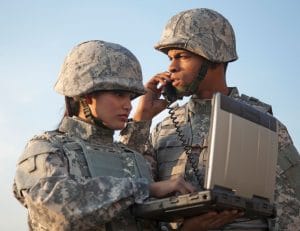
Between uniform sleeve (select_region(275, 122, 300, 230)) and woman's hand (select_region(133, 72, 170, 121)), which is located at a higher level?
woman's hand (select_region(133, 72, 170, 121))

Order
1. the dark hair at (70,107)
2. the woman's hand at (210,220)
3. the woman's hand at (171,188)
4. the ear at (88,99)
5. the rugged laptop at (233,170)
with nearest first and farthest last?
the rugged laptop at (233,170) < the woman's hand at (210,220) < the woman's hand at (171,188) < the ear at (88,99) < the dark hair at (70,107)

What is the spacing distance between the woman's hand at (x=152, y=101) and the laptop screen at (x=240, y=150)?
2088 millimetres

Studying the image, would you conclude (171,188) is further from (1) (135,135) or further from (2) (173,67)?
(2) (173,67)

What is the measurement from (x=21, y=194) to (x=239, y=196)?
1.72 meters

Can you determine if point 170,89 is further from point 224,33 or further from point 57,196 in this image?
point 57,196

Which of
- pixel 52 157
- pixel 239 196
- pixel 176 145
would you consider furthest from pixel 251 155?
pixel 176 145

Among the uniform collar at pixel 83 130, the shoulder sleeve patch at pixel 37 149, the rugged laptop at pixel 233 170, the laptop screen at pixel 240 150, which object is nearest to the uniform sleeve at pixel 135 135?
the uniform collar at pixel 83 130

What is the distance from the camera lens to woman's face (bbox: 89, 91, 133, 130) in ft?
17.8

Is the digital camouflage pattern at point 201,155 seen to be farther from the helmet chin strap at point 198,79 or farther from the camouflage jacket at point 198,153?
the helmet chin strap at point 198,79

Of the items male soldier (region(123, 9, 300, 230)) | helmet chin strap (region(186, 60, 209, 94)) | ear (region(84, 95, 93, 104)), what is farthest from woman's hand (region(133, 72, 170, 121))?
ear (region(84, 95, 93, 104))

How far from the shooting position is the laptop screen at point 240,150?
14.3ft

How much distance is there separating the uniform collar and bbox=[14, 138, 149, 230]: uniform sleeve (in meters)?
0.58

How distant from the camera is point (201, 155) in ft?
21.3

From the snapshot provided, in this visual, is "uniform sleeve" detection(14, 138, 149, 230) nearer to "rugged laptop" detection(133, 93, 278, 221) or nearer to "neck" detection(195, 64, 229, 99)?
"rugged laptop" detection(133, 93, 278, 221)
